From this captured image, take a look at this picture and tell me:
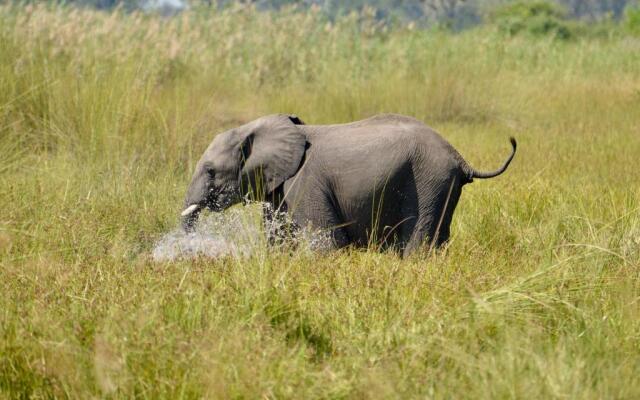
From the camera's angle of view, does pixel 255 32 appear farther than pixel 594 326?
Yes

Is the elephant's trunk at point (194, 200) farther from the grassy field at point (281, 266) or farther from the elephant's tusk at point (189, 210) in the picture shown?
the grassy field at point (281, 266)

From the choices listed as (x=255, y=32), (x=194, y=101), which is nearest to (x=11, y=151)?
(x=194, y=101)

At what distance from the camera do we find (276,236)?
4.88 m

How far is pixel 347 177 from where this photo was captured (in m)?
4.87

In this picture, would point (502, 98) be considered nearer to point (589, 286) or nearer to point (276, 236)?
point (276, 236)

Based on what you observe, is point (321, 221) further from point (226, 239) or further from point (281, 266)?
point (281, 266)

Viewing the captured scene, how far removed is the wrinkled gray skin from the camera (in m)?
4.80

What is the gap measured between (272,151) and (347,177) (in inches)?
18.6

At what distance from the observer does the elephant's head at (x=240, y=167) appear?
16.9 ft

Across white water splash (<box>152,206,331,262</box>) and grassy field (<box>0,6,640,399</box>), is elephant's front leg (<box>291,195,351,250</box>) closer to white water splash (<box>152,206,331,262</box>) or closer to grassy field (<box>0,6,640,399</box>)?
white water splash (<box>152,206,331,262</box>)

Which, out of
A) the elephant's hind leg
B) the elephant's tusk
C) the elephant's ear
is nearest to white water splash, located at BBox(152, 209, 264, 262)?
the elephant's tusk

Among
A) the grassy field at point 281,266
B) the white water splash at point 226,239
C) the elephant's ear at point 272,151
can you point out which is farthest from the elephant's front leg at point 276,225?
the grassy field at point 281,266

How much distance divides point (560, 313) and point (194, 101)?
16.1ft

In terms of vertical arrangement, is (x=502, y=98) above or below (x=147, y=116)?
below
